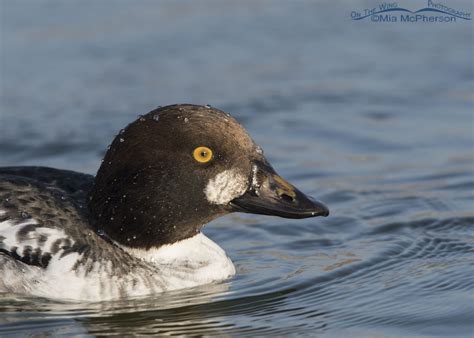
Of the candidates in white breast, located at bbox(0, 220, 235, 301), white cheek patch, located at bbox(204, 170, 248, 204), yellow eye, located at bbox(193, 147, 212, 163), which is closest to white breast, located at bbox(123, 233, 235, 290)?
white breast, located at bbox(0, 220, 235, 301)

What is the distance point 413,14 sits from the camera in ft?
61.4

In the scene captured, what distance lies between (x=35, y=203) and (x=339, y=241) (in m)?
3.12

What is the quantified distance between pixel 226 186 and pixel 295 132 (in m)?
5.30

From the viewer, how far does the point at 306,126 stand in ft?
50.2

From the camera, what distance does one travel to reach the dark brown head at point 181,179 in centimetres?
981

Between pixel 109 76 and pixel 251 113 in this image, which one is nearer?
pixel 251 113

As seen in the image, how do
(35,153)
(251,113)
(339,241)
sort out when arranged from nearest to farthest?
(339,241) → (35,153) → (251,113)

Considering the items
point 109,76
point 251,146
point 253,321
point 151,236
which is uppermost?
point 109,76

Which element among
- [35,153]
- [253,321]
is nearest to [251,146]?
[253,321]

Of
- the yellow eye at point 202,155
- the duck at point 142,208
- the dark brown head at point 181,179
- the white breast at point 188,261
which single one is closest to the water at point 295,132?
the white breast at point 188,261

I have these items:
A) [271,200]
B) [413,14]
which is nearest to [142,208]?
[271,200]

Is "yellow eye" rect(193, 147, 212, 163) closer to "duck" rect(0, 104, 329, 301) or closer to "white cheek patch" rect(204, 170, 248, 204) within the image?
"duck" rect(0, 104, 329, 301)

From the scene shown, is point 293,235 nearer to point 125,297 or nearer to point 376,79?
point 125,297

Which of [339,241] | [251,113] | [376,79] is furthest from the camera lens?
[376,79]
